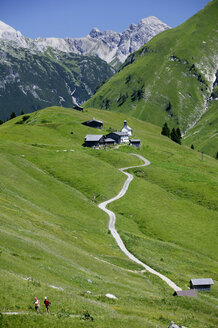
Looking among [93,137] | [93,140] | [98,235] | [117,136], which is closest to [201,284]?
[98,235]

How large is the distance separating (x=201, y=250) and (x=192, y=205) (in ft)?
92.2

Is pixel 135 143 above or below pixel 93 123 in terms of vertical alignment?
below

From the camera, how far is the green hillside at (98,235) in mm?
30984

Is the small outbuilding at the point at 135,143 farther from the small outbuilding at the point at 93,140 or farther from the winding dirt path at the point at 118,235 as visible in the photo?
the winding dirt path at the point at 118,235

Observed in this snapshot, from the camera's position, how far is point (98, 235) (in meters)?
70.4

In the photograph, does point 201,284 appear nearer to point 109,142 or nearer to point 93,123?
point 109,142

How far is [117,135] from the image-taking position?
178250 mm

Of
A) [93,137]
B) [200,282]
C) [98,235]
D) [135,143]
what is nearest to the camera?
[200,282]

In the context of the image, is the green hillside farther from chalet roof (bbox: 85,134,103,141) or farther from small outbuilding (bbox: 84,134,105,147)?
chalet roof (bbox: 85,134,103,141)

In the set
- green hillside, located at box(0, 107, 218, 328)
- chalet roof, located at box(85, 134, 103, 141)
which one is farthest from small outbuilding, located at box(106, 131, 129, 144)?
green hillside, located at box(0, 107, 218, 328)

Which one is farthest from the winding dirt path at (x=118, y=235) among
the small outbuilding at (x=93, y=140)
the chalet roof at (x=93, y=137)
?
the chalet roof at (x=93, y=137)

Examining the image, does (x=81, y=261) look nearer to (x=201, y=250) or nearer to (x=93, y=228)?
(x=93, y=228)

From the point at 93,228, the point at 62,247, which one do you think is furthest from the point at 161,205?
the point at 62,247

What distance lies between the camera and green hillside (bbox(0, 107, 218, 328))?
31.0 meters
